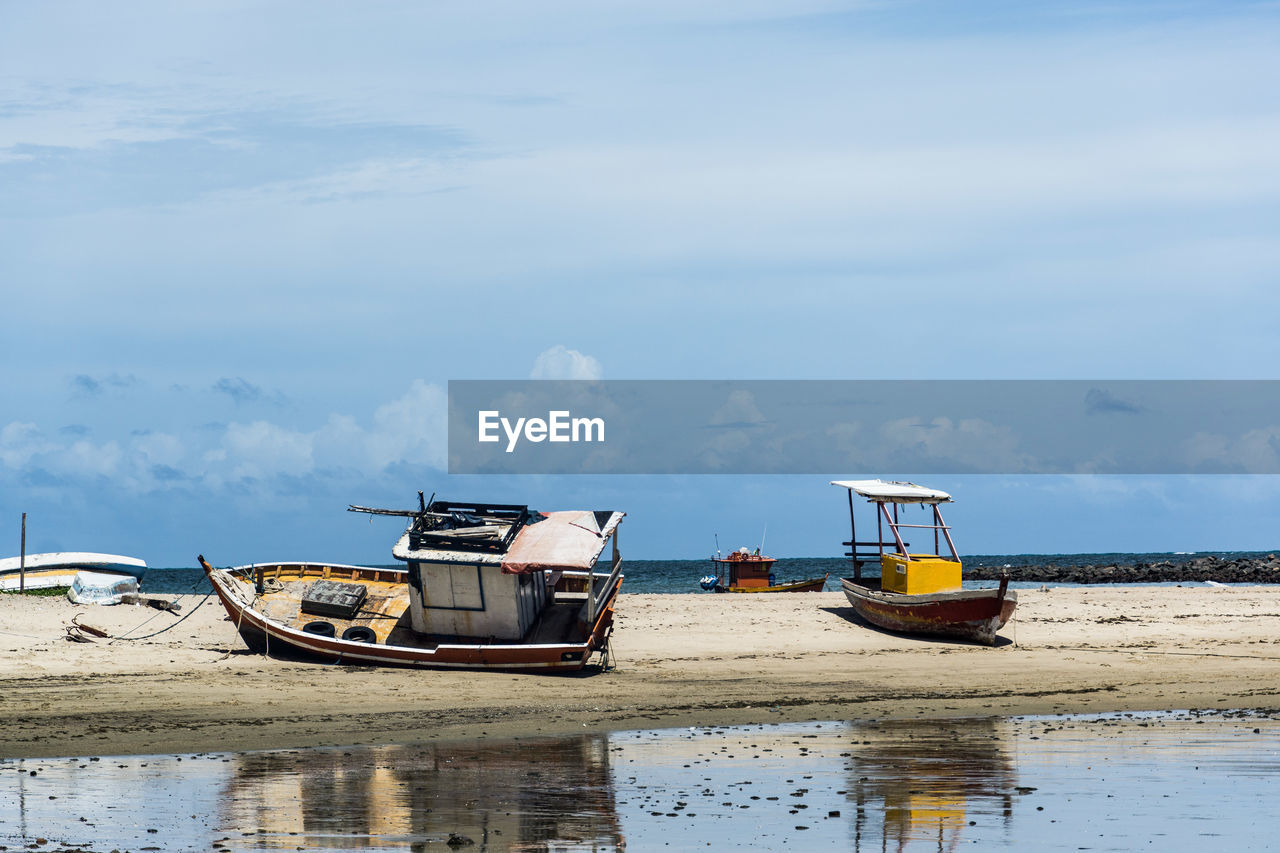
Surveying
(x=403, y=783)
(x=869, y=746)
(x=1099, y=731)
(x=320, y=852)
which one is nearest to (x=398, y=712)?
(x=403, y=783)

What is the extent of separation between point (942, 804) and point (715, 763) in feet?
12.3

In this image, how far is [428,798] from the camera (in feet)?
49.4

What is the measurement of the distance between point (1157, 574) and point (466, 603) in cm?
A: 6992

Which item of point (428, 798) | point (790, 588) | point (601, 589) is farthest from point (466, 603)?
point (790, 588)

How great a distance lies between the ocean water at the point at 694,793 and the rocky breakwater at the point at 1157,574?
6406cm

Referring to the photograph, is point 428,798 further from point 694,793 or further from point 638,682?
point 638,682

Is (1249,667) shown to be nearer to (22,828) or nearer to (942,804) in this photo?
(942,804)

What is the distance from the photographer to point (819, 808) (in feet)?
47.5

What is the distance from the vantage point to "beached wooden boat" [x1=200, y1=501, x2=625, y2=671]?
26469 millimetres

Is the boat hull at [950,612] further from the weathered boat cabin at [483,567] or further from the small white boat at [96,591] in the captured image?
the small white boat at [96,591]

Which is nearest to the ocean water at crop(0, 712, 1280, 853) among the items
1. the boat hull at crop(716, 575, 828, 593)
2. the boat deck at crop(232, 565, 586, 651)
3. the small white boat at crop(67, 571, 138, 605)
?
the boat deck at crop(232, 565, 586, 651)

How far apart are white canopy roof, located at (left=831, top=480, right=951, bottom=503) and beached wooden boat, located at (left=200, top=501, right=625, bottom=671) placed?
26.7 ft

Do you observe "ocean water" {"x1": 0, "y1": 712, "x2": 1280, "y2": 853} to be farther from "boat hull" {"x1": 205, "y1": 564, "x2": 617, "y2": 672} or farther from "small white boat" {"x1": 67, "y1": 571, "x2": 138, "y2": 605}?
"small white boat" {"x1": 67, "y1": 571, "x2": 138, "y2": 605}

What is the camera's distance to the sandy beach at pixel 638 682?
20.8 metres
